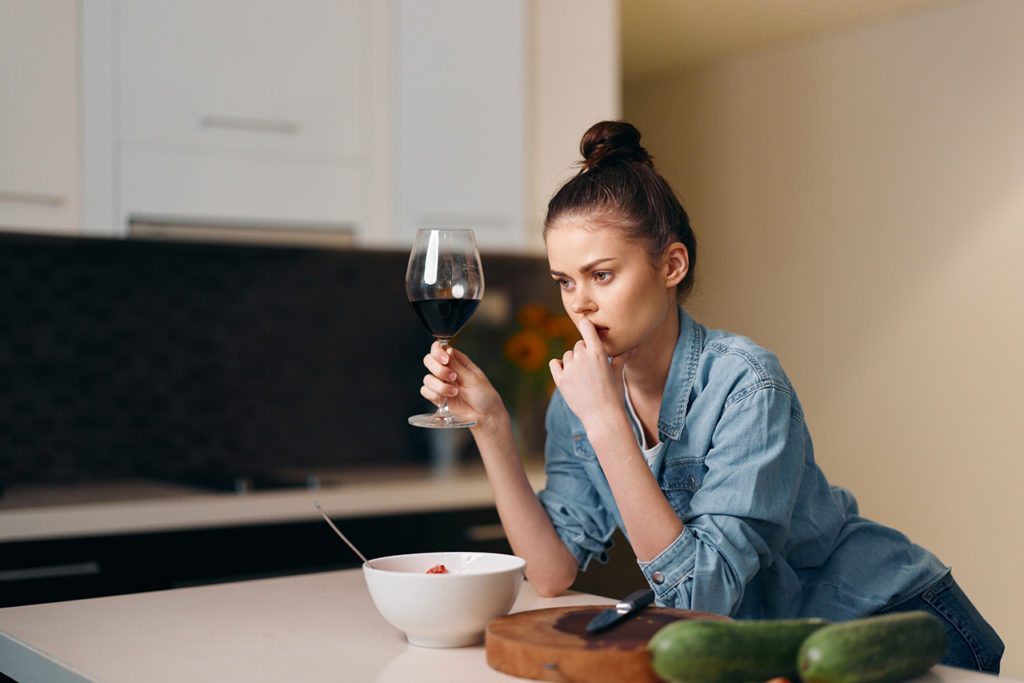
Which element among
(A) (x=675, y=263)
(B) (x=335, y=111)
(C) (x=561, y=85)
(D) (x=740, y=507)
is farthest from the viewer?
(C) (x=561, y=85)

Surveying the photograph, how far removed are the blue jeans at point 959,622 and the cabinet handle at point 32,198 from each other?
2042 mm

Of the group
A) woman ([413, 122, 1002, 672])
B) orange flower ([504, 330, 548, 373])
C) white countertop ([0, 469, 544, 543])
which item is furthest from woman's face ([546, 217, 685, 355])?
orange flower ([504, 330, 548, 373])

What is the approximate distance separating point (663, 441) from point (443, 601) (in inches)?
21.8

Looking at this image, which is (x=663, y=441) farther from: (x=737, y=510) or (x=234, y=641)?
(x=234, y=641)

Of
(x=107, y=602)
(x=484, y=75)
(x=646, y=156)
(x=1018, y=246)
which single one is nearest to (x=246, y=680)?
(x=107, y=602)

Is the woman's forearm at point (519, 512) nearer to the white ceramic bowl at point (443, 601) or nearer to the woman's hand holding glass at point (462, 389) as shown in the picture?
the woman's hand holding glass at point (462, 389)

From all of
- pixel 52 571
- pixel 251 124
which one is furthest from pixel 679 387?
pixel 251 124

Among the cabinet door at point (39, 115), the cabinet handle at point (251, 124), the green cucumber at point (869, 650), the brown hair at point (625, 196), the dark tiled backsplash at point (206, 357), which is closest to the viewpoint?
the green cucumber at point (869, 650)

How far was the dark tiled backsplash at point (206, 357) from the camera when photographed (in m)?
2.96

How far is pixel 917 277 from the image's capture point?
14.1ft

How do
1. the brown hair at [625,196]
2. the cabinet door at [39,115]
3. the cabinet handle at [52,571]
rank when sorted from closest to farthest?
the brown hair at [625,196] → the cabinet handle at [52,571] → the cabinet door at [39,115]

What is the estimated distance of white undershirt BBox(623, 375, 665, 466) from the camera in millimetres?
1577

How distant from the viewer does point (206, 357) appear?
3.23 m

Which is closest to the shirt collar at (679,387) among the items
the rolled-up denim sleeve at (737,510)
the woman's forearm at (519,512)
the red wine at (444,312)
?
the rolled-up denim sleeve at (737,510)
